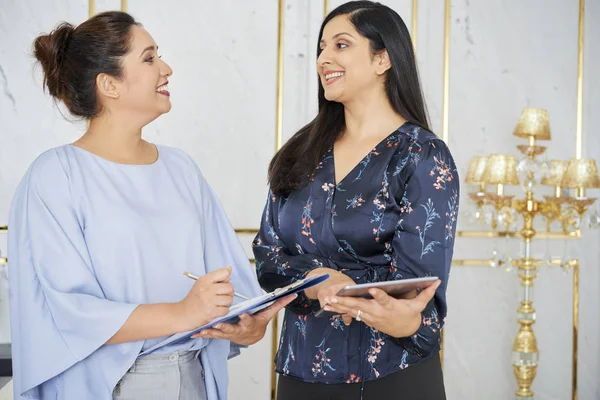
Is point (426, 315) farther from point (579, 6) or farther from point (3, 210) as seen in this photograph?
point (579, 6)

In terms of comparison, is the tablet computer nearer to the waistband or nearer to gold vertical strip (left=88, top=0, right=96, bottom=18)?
the waistband

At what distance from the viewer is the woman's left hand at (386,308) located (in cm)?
158

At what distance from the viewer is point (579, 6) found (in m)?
4.67

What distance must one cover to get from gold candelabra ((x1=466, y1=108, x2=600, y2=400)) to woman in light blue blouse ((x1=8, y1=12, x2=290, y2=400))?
251 cm

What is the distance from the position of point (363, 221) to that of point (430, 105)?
276 centimetres

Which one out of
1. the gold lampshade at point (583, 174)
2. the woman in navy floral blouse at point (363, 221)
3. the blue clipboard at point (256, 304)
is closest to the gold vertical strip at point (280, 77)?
the gold lampshade at point (583, 174)

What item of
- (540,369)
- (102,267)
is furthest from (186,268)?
(540,369)

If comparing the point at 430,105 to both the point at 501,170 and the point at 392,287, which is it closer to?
the point at 501,170

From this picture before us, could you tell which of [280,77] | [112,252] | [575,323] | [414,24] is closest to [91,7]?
[280,77]

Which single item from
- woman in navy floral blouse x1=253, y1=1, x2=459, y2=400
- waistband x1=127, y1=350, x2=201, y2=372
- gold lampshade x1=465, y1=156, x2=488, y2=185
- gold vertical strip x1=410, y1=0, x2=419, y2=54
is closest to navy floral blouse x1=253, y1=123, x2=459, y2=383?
woman in navy floral blouse x1=253, y1=1, x2=459, y2=400

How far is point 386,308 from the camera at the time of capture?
1607mm

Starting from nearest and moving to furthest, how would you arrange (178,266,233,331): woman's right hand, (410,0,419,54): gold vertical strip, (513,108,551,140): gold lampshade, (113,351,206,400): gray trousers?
(178,266,233,331): woman's right hand < (113,351,206,400): gray trousers < (513,108,551,140): gold lampshade < (410,0,419,54): gold vertical strip

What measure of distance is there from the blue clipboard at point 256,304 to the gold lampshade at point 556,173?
288 centimetres

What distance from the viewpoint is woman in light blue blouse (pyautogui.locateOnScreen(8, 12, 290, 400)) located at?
1686 mm
